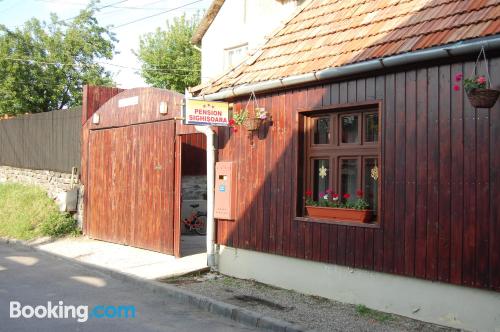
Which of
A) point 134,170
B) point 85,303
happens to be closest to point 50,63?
point 134,170

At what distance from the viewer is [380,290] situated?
7238 mm

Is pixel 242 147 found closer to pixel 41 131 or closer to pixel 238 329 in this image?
pixel 238 329

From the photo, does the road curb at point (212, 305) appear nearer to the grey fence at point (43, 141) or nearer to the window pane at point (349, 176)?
the window pane at point (349, 176)

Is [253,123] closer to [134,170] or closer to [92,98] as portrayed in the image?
[134,170]

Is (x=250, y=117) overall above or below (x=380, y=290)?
above

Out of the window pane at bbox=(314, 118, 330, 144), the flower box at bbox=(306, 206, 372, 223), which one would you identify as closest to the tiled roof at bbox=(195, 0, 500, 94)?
the window pane at bbox=(314, 118, 330, 144)

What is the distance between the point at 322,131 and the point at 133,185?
6181 millimetres

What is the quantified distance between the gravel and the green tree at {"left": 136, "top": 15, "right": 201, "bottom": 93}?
26.5 metres

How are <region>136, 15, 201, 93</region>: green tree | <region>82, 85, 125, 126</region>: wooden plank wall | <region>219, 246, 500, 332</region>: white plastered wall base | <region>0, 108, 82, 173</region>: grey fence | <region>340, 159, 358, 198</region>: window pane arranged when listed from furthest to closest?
<region>136, 15, 201, 93</region>: green tree → <region>0, 108, 82, 173</region>: grey fence → <region>82, 85, 125, 126</region>: wooden plank wall → <region>340, 159, 358, 198</region>: window pane → <region>219, 246, 500, 332</region>: white plastered wall base

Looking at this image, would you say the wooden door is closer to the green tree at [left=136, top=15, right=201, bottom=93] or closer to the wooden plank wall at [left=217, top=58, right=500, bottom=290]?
the wooden plank wall at [left=217, top=58, right=500, bottom=290]

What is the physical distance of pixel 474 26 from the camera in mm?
6398

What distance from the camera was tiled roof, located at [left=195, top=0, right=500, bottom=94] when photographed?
6.62 metres

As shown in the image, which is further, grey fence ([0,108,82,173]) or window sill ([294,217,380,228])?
grey fence ([0,108,82,173])

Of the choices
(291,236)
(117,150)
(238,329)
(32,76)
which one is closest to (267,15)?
(117,150)
